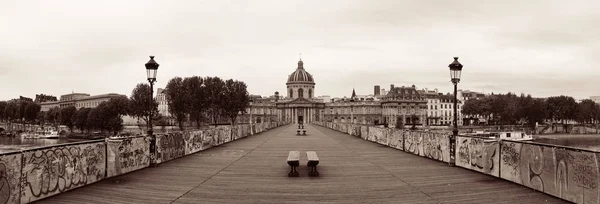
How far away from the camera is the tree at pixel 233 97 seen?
90.8 metres

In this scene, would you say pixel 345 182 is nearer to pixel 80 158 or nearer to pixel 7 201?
pixel 80 158

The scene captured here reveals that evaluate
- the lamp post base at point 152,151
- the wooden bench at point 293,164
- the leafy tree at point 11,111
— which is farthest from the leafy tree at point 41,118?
the wooden bench at point 293,164

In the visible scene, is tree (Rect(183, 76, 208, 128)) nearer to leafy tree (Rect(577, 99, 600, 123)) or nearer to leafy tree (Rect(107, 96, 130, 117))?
leafy tree (Rect(107, 96, 130, 117))

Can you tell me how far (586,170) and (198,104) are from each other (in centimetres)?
8089

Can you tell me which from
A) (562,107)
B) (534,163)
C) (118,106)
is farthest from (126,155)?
(562,107)

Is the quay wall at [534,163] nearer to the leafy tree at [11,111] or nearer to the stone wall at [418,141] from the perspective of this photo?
the stone wall at [418,141]

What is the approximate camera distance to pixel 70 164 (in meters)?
13.2

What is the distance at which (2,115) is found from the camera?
176 metres

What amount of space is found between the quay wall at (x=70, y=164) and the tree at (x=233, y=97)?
6934 centimetres

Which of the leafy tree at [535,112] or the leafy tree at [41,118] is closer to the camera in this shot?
the leafy tree at [535,112]

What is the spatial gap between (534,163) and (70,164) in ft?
42.5

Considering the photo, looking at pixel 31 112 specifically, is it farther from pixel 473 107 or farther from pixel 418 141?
pixel 418 141

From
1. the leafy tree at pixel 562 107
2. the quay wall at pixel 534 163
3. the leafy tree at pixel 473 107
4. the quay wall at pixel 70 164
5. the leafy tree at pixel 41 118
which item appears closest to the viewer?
the quay wall at pixel 70 164

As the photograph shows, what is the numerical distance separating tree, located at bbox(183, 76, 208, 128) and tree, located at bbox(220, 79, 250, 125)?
400cm
